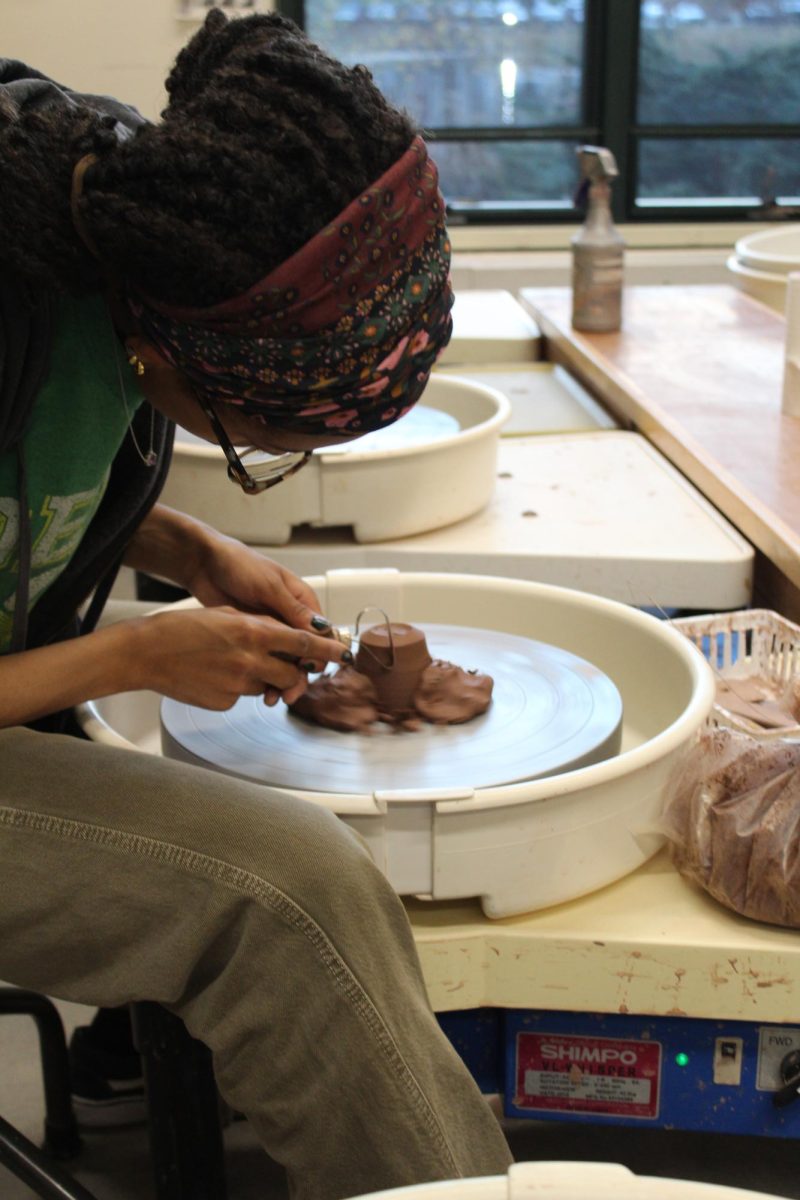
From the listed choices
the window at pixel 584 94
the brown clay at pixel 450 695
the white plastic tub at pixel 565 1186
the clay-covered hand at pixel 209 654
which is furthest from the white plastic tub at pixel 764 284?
the white plastic tub at pixel 565 1186

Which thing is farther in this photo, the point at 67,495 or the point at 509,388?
the point at 509,388

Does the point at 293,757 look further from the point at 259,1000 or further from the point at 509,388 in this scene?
the point at 509,388

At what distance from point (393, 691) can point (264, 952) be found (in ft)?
1.39

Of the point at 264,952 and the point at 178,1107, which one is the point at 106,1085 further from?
the point at 264,952

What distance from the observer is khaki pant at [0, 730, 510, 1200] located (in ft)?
3.28

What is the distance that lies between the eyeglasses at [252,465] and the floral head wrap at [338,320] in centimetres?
3

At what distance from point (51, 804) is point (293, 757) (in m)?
0.32

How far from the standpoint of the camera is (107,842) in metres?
1.03

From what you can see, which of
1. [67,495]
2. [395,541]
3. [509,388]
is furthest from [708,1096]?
[509,388]

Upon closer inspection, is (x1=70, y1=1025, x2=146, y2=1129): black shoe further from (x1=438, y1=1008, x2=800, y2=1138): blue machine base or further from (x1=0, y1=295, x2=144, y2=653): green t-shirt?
(x1=0, y1=295, x2=144, y2=653): green t-shirt

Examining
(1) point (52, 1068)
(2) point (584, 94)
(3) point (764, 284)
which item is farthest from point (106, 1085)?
(2) point (584, 94)

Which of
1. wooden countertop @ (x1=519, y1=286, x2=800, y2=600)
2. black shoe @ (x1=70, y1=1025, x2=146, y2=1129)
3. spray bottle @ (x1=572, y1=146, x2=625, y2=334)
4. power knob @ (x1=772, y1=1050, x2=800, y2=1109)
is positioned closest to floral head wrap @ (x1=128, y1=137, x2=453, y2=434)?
power knob @ (x1=772, y1=1050, x2=800, y2=1109)

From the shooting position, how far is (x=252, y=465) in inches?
47.7

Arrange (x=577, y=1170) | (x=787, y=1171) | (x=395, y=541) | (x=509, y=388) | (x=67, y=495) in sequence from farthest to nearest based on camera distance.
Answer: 1. (x=509, y=388)
2. (x=395, y=541)
3. (x=787, y=1171)
4. (x=67, y=495)
5. (x=577, y=1170)
